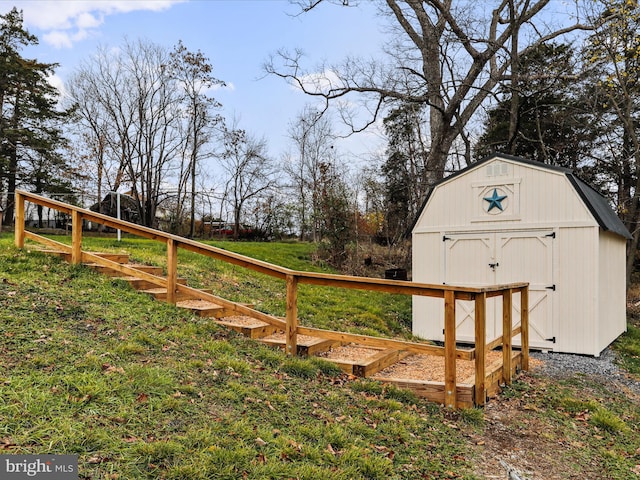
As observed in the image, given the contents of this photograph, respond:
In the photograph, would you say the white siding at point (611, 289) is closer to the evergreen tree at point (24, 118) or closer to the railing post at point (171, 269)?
the railing post at point (171, 269)

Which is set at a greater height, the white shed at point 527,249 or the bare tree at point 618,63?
the bare tree at point 618,63

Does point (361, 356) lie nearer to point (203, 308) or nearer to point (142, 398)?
point (203, 308)

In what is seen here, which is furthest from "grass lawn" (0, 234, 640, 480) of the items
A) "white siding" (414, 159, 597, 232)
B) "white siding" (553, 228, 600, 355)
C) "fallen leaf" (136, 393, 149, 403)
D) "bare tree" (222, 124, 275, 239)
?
"bare tree" (222, 124, 275, 239)

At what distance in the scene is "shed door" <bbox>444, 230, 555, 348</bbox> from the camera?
7.12m

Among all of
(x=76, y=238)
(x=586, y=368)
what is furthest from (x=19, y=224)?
(x=586, y=368)

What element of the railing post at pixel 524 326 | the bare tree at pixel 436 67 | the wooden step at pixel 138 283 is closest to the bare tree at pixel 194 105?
the bare tree at pixel 436 67

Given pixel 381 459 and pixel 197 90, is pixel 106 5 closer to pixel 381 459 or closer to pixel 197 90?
pixel 197 90

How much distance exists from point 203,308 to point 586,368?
213 inches

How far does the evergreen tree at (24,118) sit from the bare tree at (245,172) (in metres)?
7.65

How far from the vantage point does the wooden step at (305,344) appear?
481 centimetres

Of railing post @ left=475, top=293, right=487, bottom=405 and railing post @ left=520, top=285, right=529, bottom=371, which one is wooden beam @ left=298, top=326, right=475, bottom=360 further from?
railing post @ left=520, top=285, right=529, bottom=371

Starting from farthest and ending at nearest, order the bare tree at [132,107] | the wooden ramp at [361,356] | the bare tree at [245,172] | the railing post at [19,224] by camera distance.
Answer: the bare tree at [245,172], the bare tree at [132,107], the railing post at [19,224], the wooden ramp at [361,356]

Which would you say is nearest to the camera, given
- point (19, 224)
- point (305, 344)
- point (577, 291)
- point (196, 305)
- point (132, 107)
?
point (305, 344)

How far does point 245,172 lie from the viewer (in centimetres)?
2331
